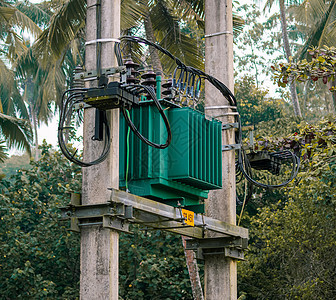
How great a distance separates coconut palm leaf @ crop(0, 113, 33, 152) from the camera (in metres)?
22.1

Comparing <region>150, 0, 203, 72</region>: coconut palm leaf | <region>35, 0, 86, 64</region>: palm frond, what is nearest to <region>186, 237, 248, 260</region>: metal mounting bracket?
<region>150, 0, 203, 72</region>: coconut palm leaf

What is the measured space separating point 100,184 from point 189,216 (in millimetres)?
1260

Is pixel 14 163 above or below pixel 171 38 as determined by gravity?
above

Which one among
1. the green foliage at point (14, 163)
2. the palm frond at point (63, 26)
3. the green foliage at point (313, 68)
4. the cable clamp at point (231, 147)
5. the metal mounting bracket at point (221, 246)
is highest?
the green foliage at point (14, 163)

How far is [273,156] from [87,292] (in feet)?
13.2

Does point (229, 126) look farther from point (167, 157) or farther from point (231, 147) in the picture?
point (167, 157)

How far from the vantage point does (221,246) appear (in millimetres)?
8500

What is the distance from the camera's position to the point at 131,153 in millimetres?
7332

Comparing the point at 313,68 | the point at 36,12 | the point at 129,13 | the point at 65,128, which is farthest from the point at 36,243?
the point at 36,12

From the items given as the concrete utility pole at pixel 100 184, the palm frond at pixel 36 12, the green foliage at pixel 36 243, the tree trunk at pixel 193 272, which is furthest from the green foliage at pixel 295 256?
the palm frond at pixel 36 12

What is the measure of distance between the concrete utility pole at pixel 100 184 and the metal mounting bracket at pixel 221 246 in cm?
216

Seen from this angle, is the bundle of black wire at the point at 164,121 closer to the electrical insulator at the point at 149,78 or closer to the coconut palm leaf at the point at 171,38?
the electrical insulator at the point at 149,78

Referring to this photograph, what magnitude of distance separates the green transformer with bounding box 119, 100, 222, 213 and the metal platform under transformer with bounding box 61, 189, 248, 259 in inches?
8.8

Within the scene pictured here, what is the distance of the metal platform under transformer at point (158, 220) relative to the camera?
652cm
